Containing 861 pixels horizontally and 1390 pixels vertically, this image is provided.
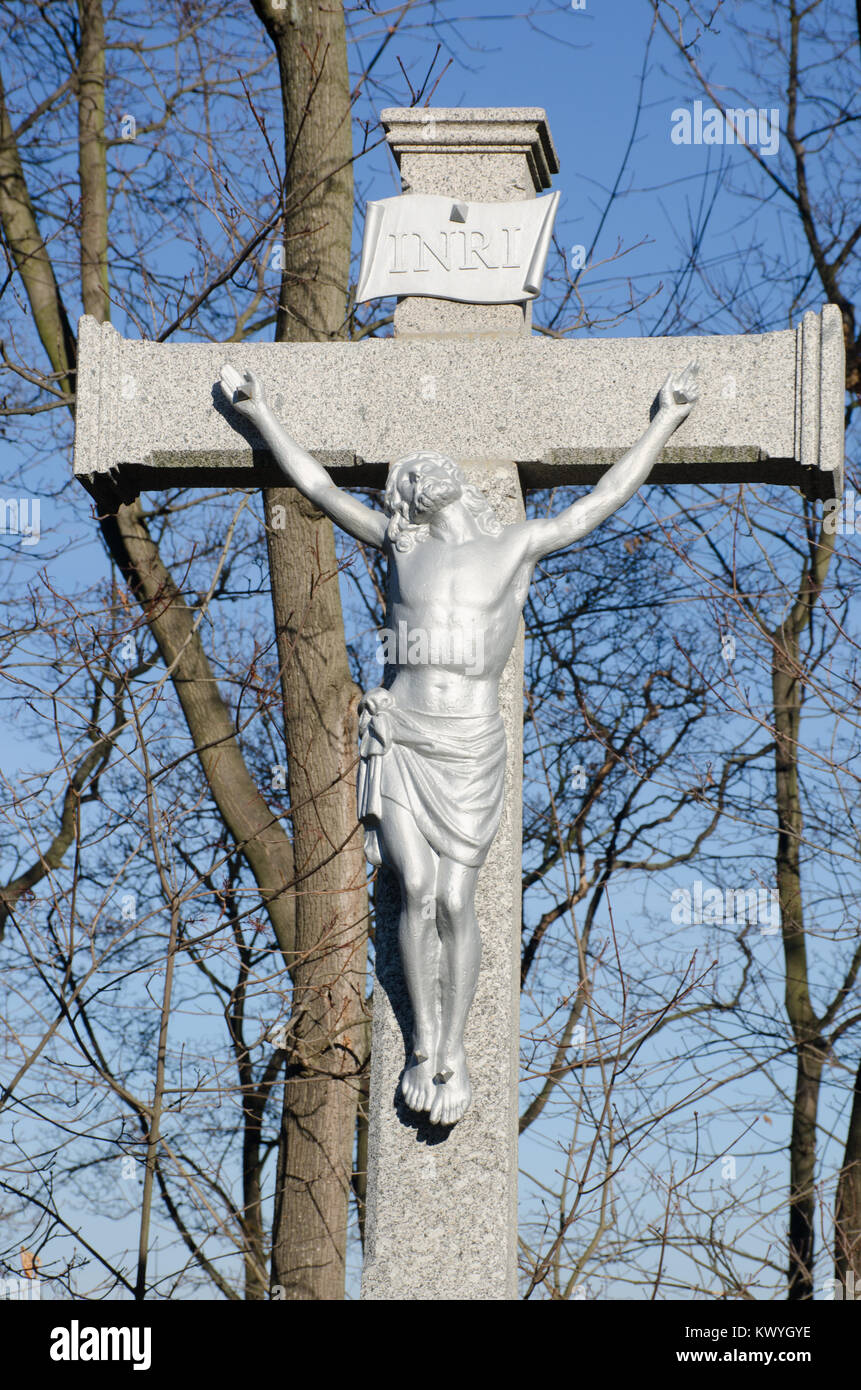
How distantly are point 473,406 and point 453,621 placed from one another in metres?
0.83

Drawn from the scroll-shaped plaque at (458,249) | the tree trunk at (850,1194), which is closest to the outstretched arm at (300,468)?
the scroll-shaped plaque at (458,249)

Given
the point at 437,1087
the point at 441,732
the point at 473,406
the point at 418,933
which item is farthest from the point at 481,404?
the point at 437,1087

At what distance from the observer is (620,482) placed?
5.80 m

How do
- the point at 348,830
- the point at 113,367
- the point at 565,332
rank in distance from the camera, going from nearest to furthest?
the point at 113,367, the point at 348,830, the point at 565,332

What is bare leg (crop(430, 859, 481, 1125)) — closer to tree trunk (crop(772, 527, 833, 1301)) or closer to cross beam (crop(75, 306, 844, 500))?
cross beam (crop(75, 306, 844, 500))

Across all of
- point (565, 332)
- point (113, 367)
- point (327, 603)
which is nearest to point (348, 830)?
point (327, 603)

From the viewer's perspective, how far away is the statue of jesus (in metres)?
5.38

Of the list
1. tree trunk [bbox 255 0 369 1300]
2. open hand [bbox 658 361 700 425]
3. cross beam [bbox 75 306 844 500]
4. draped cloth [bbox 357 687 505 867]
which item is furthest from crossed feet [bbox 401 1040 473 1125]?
tree trunk [bbox 255 0 369 1300]

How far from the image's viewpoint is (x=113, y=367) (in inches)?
242

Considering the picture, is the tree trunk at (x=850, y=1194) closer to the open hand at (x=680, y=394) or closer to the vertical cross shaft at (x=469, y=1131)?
the vertical cross shaft at (x=469, y=1131)

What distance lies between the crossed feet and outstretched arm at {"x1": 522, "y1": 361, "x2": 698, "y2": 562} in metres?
1.40

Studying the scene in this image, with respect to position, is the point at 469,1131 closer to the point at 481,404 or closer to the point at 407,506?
the point at 407,506
